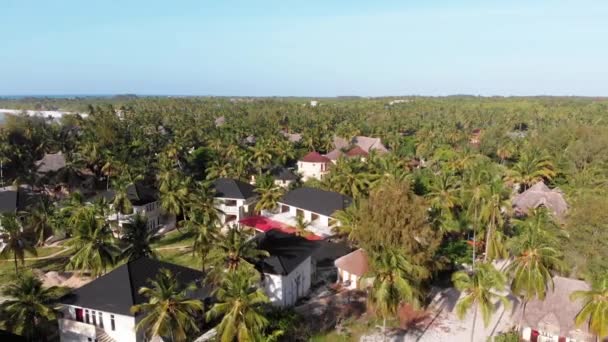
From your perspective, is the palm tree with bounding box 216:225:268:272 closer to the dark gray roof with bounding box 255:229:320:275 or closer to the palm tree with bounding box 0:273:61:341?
the dark gray roof with bounding box 255:229:320:275

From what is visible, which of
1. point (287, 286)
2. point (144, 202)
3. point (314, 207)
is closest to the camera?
point (287, 286)

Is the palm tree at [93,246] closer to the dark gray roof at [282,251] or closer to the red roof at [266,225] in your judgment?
the dark gray roof at [282,251]

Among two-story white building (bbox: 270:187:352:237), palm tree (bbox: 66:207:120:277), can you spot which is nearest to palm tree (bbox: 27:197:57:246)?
palm tree (bbox: 66:207:120:277)

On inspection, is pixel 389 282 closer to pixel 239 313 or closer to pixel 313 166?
pixel 239 313

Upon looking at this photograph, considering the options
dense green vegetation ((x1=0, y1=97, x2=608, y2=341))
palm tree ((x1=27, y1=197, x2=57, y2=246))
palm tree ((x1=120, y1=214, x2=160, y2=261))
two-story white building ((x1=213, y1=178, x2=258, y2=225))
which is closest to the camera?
dense green vegetation ((x1=0, y1=97, x2=608, y2=341))

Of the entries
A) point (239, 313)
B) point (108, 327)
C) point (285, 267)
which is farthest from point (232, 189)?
point (239, 313)

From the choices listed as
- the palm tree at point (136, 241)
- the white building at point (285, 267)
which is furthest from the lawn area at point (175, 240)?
the white building at point (285, 267)

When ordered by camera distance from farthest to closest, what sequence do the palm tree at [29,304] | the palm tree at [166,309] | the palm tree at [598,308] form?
the palm tree at [29,304], the palm tree at [166,309], the palm tree at [598,308]
